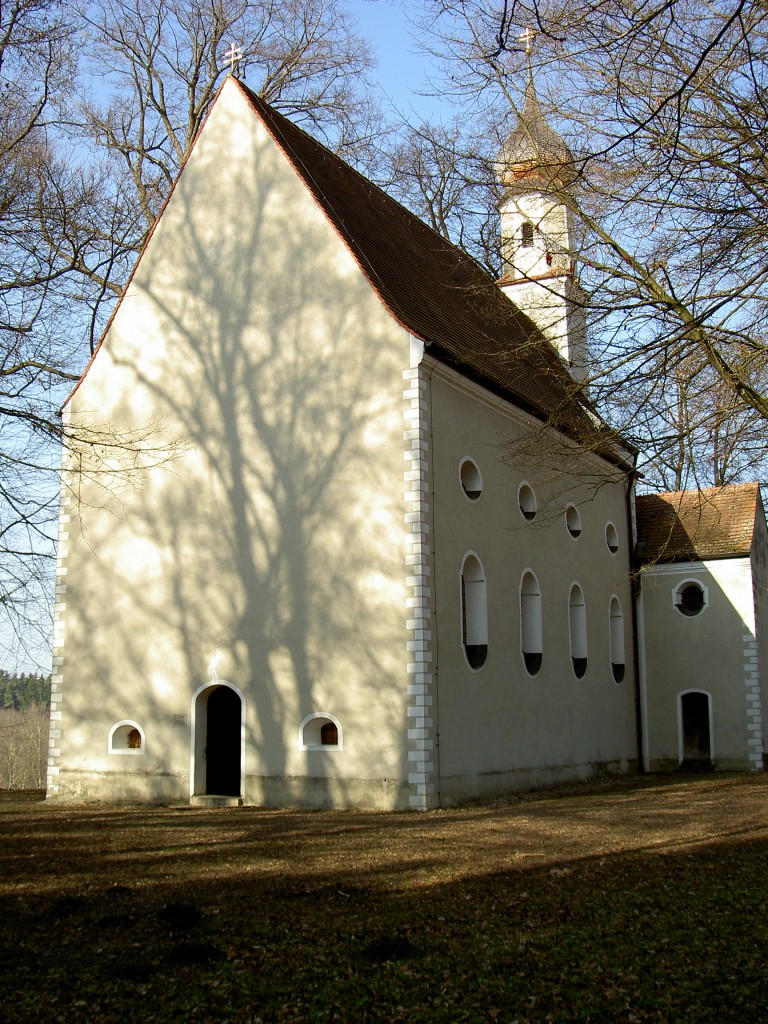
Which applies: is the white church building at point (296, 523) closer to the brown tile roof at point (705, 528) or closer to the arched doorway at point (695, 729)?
the arched doorway at point (695, 729)

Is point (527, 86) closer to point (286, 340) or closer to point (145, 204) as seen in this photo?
point (286, 340)

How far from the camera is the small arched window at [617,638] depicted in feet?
81.6

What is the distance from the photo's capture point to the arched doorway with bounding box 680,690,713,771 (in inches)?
1017

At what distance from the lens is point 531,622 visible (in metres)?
19.8

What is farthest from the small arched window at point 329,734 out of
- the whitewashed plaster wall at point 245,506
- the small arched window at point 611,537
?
the small arched window at point 611,537

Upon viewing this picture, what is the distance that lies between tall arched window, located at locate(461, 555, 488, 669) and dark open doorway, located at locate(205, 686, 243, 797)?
3.69 m

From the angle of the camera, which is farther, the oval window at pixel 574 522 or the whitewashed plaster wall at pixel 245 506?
the oval window at pixel 574 522

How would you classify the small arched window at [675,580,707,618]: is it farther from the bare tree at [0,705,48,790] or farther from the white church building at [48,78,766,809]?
the bare tree at [0,705,48,790]

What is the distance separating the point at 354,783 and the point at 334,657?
178cm

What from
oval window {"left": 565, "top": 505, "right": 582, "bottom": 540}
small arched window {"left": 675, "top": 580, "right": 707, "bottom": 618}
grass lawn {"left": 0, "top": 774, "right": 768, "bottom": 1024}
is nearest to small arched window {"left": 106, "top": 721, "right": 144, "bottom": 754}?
grass lawn {"left": 0, "top": 774, "right": 768, "bottom": 1024}

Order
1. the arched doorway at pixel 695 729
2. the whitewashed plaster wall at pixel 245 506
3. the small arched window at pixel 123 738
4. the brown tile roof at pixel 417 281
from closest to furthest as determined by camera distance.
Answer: the whitewashed plaster wall at pixel 245 506, the brown tile roof at pixel 417 281, the small arched window at pixel 123 738, the arched doorway at pixel 695 729

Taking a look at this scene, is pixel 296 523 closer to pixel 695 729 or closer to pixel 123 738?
pixel 123 738

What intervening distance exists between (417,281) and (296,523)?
5.42 metres

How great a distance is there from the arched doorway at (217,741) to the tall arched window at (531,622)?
17.3ft
